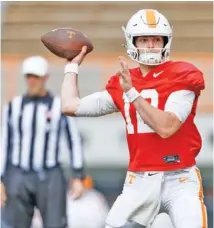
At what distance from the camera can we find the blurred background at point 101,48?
34.1 feet

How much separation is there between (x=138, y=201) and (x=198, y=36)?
7.77 meters

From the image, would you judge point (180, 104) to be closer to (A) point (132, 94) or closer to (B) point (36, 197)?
(A) point (132, 94)

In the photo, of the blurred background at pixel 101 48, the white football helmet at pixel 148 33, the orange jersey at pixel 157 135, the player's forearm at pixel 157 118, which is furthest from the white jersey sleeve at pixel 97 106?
the blurred background at pixel 101 48

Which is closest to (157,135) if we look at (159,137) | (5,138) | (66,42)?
(159,137)

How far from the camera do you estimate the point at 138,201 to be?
4594 millimetres

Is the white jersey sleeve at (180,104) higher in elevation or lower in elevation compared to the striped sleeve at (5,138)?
higher

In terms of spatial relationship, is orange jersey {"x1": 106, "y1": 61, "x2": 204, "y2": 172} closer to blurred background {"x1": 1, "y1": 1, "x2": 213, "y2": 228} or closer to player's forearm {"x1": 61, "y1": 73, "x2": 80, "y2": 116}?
player's forearm {"x1": 61, "y1": 73, "x2": 80, "y2": 116}

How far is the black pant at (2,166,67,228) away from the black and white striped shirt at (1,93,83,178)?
65 millimetres

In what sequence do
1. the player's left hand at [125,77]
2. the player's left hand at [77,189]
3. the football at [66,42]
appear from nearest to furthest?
the player's left hand at [125,77] → the football at [66,42] → the player's left hand at [77,189]

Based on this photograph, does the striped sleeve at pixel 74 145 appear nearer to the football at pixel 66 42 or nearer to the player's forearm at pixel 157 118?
the football at pixel 66 42

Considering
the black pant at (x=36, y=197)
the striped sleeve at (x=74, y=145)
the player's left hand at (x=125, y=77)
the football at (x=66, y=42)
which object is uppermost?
the football at (x=66, y=42)

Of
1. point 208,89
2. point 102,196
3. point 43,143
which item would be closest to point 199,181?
point 43,143

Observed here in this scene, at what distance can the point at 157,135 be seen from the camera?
15.1 feet

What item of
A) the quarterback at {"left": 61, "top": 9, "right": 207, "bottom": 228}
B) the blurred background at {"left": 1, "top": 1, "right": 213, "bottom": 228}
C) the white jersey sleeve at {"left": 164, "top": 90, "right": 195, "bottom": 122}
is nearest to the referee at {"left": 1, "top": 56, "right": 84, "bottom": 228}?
the quarterback at {"left": 61, "top": 9, "right": 207, "bottom": 228}
